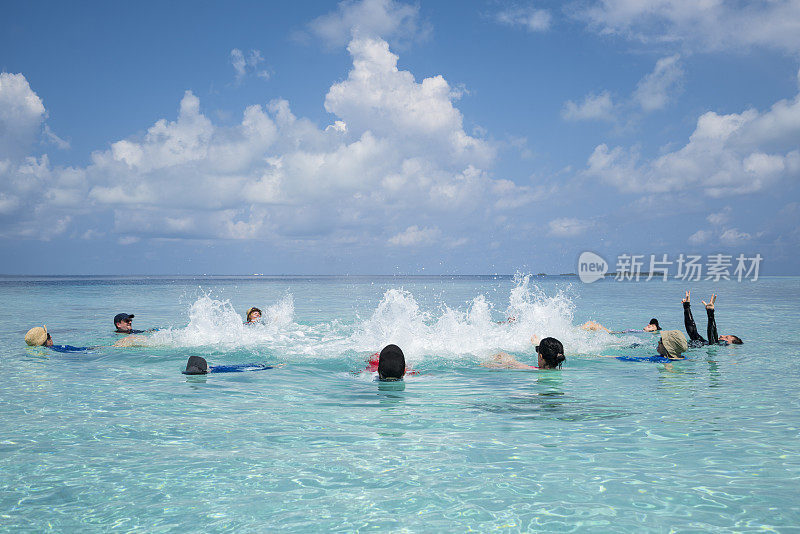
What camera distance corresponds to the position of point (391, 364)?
1193cm

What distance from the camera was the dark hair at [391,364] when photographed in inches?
469

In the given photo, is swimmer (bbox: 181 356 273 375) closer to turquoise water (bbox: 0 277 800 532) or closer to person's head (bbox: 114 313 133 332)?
turquoise water (bbox: 0 277 800 532)

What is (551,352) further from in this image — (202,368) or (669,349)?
(202,368)

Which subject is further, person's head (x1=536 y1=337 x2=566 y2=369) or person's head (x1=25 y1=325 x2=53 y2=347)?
person's head (x1=25 y1=325 x2=53 y2=347)

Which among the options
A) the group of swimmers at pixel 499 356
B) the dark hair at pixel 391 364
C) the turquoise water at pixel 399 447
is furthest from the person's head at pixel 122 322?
the dark hair at pixel 391 364

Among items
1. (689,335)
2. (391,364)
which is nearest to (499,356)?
(391,364)

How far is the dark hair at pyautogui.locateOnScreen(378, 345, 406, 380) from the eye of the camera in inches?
469

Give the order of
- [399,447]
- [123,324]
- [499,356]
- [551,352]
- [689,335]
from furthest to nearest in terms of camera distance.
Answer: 1. [123,324]
2. [689,335]
3. [499,356]
4. [551,352]
5. [399,447]

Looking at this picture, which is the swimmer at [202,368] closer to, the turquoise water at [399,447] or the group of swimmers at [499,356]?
the group of swimmers at [499,356]

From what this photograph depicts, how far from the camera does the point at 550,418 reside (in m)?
8.89

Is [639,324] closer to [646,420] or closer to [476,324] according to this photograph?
[476,324]

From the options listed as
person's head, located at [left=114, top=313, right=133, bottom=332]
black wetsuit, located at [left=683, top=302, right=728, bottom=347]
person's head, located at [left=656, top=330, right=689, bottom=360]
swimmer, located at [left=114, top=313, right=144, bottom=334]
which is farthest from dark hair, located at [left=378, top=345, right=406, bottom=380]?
person's head, located at [left=114, top=313, right=133, bottom=332]

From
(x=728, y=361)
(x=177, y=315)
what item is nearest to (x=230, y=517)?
(x=728, y=361)

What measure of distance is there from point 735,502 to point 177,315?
3298cm
